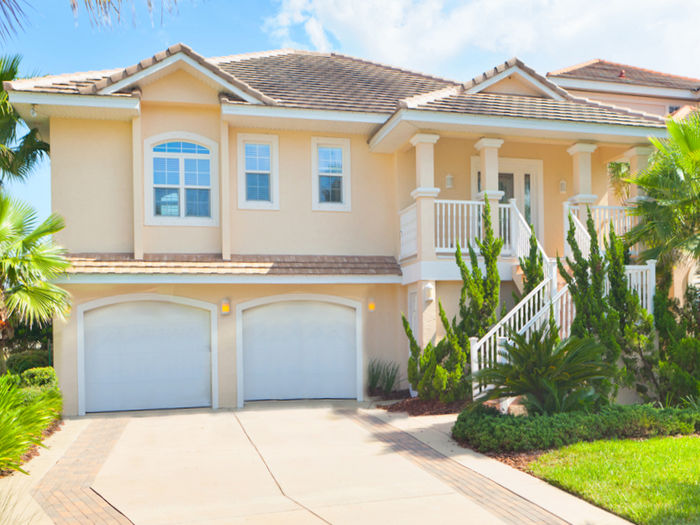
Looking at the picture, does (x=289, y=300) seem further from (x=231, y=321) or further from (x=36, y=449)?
(x=36, y=449)

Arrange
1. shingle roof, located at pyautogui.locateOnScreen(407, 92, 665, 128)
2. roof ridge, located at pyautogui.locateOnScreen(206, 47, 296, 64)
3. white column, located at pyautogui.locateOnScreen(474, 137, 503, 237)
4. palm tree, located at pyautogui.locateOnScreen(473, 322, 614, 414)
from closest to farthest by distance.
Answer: palm tree, located at pyautogui.locateOnScreen(473, 322, 614, 414) < shingle roof, located at pyautogui.locateOnScreen(407, 92, 665, 128) < white column, located at pyautogui.locateOnScreen(474, 137, 503, 237) < roof ridge, located at pyautogui.locateOnScreen(206, 47, 296, 64)

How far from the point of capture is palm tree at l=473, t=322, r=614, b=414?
918 centimetres

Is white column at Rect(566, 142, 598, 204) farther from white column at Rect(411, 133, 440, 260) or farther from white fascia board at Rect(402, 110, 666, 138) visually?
white column at Rect(411, 133, 440, 260)

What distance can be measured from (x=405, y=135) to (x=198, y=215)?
15.3 feet

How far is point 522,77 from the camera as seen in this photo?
14.5 meters

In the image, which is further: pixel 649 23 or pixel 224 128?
A: pixel 649 23

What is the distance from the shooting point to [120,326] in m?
13.0

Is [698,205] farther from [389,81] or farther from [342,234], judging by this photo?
[389,81]

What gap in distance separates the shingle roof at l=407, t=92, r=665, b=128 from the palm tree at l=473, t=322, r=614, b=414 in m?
5.42

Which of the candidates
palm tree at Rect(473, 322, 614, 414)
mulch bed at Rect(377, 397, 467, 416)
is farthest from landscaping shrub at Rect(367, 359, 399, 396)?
palm tree at Rect(473, 322, 614, 414)

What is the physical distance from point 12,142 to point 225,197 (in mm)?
5115

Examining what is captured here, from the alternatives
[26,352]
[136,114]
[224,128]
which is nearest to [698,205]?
[224,128]

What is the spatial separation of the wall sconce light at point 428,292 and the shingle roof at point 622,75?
43.9 feet

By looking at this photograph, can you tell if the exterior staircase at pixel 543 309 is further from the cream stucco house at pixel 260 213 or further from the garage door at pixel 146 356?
the garage door at pixel 146 356
